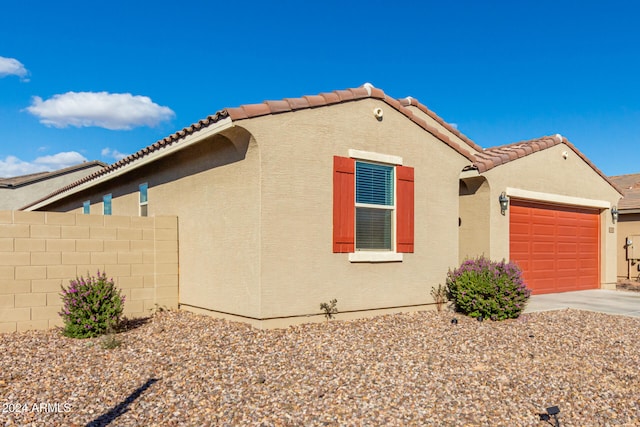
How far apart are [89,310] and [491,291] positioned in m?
6.48

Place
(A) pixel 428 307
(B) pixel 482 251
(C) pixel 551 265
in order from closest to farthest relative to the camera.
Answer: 1. (A) pixel 428 307
2. (B) pixel 482 251
3. (C) pixel 551 265

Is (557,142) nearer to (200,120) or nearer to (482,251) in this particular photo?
(482,251)

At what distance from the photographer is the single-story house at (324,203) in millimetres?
7363

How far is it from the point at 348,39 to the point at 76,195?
397 inches

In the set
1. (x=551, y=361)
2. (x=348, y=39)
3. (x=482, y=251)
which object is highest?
(x=348, y=39)

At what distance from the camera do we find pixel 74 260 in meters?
8.10

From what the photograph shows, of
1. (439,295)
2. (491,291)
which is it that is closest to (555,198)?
(439,295)

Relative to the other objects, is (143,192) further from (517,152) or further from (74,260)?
(517,152)

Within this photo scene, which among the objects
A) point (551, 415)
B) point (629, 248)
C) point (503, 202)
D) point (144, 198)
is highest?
point (144, 198)

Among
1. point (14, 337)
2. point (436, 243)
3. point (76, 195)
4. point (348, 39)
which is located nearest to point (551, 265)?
point (436, 243)

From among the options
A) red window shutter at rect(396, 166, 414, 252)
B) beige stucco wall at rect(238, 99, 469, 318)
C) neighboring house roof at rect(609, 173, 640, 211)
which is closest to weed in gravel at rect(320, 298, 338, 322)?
beige stucco wall at rect(238, 99, 469, 318)

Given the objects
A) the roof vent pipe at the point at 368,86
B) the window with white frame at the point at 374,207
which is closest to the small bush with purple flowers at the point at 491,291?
the window with white frame at the point at 374,207

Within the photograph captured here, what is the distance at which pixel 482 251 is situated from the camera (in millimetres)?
10781

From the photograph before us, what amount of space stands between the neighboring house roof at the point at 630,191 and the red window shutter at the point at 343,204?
10.9 m
